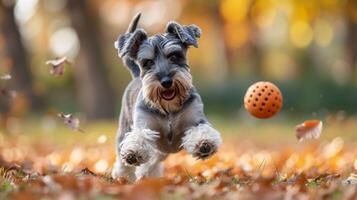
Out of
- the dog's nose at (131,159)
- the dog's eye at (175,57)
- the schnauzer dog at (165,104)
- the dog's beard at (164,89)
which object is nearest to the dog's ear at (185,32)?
the schnauzer dog at (165,104)

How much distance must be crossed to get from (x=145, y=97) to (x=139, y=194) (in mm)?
2032

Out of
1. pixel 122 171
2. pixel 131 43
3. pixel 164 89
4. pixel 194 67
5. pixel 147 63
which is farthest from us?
pixel 194 67

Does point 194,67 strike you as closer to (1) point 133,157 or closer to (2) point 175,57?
(2) point 175,57

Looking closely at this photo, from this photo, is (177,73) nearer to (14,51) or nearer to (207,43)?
(14,51)

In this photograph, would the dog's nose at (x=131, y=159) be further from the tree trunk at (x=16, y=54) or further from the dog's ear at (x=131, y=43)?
the tree trunk at (x=16, y=54)

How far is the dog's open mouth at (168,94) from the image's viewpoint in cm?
587

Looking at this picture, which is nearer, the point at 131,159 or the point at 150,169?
the point at 131,159

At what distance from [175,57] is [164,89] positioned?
340mm

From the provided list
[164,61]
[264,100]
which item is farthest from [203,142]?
[264,100]

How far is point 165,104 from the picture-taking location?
5957 millimetres

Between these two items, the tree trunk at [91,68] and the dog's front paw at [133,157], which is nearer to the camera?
the dog's front paw at [133,157]

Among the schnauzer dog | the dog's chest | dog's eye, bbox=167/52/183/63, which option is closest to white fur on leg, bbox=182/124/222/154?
the schnauzer dog

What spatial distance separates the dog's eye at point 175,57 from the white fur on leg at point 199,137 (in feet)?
2.01

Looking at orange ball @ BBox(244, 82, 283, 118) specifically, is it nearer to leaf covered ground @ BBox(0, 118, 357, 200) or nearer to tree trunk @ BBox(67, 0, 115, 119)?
leaf covered ground @ BBox(0, 118, 357, 200)
